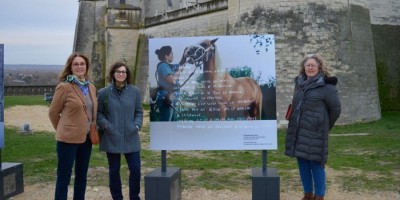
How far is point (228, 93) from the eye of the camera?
520cm

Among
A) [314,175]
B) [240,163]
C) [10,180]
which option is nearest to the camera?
[314,175]

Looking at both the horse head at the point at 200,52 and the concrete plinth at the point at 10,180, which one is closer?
the horse head at the point at 200,52

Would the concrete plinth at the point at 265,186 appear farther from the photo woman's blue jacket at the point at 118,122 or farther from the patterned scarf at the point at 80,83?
the patterned scarf at the point at 80,83

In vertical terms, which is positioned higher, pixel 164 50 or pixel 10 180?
pixel 164 50

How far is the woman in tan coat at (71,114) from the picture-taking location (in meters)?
4.73

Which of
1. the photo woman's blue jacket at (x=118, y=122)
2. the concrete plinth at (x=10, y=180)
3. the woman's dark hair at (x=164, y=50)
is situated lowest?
the concrete plinth at (x=10, y=180)

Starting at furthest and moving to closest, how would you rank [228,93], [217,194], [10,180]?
1. [217,194]
2. [10,180]
3. [228,93]

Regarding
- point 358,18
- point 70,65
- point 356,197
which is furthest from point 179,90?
point 358,18

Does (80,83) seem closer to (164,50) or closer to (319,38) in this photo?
(164,50)

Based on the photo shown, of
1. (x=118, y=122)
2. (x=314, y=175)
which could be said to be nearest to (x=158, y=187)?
(x=118, y=122)

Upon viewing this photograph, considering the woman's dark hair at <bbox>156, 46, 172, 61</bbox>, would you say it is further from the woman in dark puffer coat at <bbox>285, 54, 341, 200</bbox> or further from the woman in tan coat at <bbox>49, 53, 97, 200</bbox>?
the woman in dark puffer coat at <bbox>285, 54, 341, 200</bbox>

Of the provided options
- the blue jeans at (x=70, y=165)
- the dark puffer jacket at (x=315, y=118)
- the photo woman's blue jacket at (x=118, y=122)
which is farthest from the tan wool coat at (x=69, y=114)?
the dark puffer jacket at (x=315, y=118)

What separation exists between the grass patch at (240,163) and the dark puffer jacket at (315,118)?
1588mm

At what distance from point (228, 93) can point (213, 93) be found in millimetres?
172
